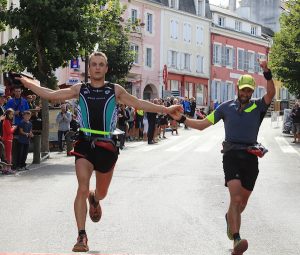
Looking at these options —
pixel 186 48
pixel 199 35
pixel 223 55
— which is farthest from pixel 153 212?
pixel 223 55

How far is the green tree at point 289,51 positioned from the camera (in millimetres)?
40375

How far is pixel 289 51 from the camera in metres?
41.4

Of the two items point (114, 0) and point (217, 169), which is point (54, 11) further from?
point (217, 169)

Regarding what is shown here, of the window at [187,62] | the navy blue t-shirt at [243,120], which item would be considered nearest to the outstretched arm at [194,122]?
the navy blue t-shirt at [243,120]

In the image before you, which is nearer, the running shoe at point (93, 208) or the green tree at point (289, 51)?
the running shoe at point (93, 208)

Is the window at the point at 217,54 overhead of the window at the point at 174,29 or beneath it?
beneath

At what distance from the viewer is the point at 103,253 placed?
788 centimetres

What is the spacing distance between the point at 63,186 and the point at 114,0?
40.1 feet

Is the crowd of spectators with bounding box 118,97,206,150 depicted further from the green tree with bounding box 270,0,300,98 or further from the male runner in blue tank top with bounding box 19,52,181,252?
the male runner in blue tank top with bounding box 19,52,181,252

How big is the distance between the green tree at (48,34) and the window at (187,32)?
44.9 m

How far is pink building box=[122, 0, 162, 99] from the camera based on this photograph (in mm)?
60969

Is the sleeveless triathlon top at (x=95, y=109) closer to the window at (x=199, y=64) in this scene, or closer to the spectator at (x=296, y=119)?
the spectator at (x=296, y=119)

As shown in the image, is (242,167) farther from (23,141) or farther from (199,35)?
(199,35)

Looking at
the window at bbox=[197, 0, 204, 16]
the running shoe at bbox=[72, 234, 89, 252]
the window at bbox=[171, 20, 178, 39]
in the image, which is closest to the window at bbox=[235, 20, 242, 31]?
the window at bbox=[197, 0, 204, 16]
